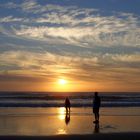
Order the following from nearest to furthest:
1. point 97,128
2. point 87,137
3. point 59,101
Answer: point 87,137
point 97,128
point 59,101

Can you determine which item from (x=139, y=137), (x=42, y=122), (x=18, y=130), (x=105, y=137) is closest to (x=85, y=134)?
(x=105, y=137)

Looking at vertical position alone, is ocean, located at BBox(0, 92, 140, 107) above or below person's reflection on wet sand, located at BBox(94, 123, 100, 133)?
above

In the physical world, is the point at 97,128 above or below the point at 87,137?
above

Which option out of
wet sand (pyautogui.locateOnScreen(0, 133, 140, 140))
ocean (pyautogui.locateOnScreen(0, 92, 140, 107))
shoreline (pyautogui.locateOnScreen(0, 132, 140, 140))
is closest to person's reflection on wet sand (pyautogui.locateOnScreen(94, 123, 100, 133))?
shoreline (pyautogui.locateOnScreen(0, 132, 140, 140))

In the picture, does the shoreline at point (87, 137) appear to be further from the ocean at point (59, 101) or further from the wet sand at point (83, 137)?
the ocean at point (59, 101)

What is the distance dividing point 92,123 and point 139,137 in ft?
20.4

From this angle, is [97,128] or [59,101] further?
[59,101]

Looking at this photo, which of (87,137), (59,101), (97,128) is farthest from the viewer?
(59,101)

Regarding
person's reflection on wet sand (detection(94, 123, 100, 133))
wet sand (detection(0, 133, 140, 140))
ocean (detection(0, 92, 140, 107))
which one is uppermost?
ocean (detection(0, 92, 140, 107))

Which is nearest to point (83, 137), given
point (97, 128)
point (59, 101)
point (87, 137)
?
point (87, 137)

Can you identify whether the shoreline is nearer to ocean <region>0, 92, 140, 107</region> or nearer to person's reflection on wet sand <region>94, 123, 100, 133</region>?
person's reflection on wet sand <region>94, 123, 100, 133</region>

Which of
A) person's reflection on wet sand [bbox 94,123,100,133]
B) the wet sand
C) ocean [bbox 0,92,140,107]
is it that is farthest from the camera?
ocean [bbox 0,92,140,107]

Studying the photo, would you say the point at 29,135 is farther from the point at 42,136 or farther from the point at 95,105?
the point at 95,105

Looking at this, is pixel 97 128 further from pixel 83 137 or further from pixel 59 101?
pixel 59 101
